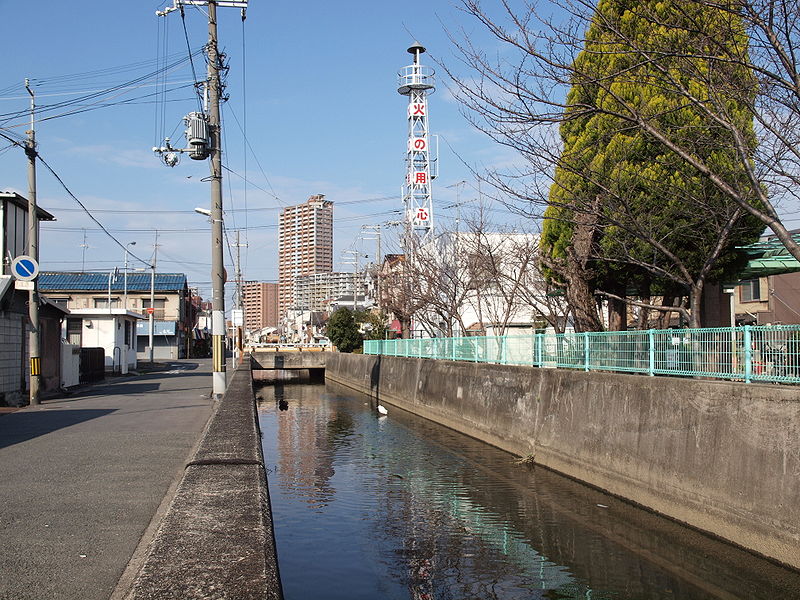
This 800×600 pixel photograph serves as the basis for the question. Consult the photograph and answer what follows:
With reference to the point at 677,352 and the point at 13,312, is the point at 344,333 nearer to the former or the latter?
the point at 13,312

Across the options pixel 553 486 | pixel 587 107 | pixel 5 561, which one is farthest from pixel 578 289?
pixel 5 561

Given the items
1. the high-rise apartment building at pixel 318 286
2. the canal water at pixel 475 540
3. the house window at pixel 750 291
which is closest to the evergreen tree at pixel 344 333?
the house window at pixel 750 291

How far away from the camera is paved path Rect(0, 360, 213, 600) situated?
5121mm

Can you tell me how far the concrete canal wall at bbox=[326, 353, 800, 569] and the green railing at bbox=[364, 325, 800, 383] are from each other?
0.26m

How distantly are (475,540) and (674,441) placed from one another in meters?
2.96

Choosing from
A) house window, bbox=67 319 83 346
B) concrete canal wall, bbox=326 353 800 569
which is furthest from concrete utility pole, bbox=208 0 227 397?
house window, bbox=67 319 83 346

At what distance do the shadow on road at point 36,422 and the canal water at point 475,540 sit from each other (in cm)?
388

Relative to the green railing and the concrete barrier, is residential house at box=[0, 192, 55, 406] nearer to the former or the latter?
the green railing

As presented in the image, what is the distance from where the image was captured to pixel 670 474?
9938mm

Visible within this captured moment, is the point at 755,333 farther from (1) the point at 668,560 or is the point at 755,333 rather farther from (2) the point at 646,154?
(2) the point at 646,154

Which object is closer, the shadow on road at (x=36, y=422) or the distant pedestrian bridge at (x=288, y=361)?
the shadow on road at (x=36, y=422)

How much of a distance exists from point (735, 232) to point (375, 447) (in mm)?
9106

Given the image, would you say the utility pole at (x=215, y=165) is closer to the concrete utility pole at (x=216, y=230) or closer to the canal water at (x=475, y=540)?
the concrete utility pole at (x=216, y=230)

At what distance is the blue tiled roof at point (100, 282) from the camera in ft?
231
